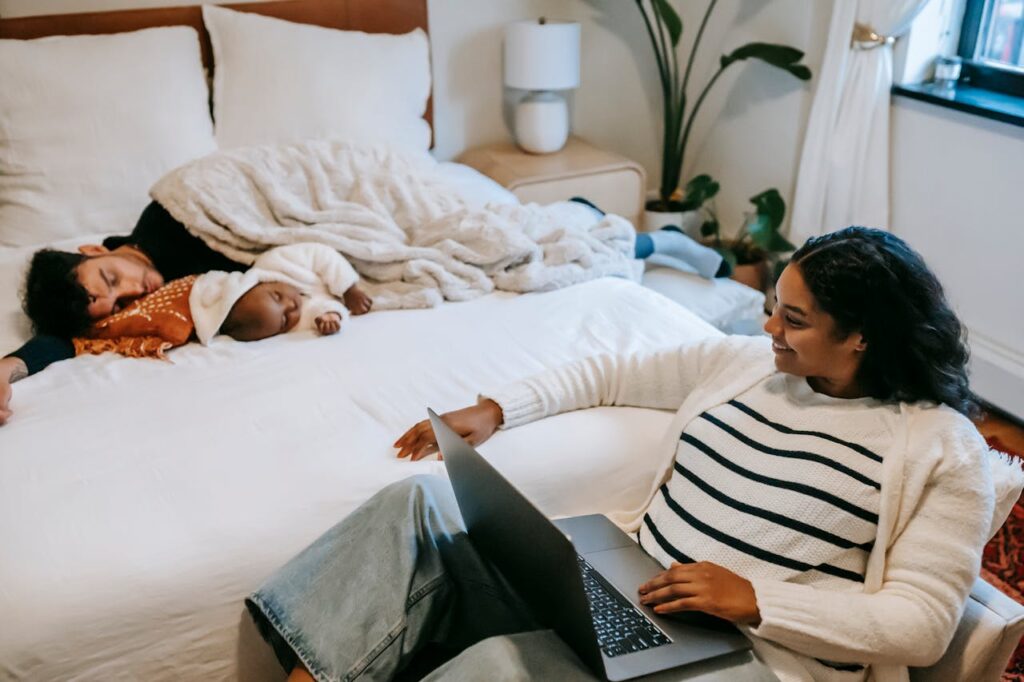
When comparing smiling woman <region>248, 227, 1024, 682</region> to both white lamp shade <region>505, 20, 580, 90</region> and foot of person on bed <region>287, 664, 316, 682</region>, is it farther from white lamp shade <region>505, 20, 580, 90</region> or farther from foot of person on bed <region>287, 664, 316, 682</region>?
white lamp shade <region>505, 20, 580, 90</region>

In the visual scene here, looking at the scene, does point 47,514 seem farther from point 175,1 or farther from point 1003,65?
point 1003,65

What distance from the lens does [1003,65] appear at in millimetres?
2504

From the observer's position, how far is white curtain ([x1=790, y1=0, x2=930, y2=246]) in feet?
8.41

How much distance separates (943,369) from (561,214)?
1311mm

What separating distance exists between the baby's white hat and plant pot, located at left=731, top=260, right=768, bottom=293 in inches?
64.9

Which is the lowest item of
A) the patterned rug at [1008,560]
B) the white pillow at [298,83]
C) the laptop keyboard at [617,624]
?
the patterned rug at [1008,560]

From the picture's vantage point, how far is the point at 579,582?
3.21ft

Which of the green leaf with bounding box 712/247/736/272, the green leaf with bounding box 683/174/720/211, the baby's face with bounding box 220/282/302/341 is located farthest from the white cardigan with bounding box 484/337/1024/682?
the green leaf with bounding box 683/174/720/211

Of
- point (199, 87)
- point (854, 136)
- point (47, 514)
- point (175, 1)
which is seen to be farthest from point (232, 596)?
point (854, 136)

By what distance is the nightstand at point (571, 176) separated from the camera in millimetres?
2900

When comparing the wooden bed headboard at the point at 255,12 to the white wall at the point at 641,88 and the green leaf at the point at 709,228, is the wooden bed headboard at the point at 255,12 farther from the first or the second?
the green leaf at the point at 709,228

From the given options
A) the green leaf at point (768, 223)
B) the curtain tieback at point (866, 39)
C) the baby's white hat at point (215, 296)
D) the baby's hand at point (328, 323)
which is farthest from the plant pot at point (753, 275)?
the baby's white hat at point (215, 296)

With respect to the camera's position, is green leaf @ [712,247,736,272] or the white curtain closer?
the white curtain

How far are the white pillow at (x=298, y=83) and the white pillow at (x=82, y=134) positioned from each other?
17cm
